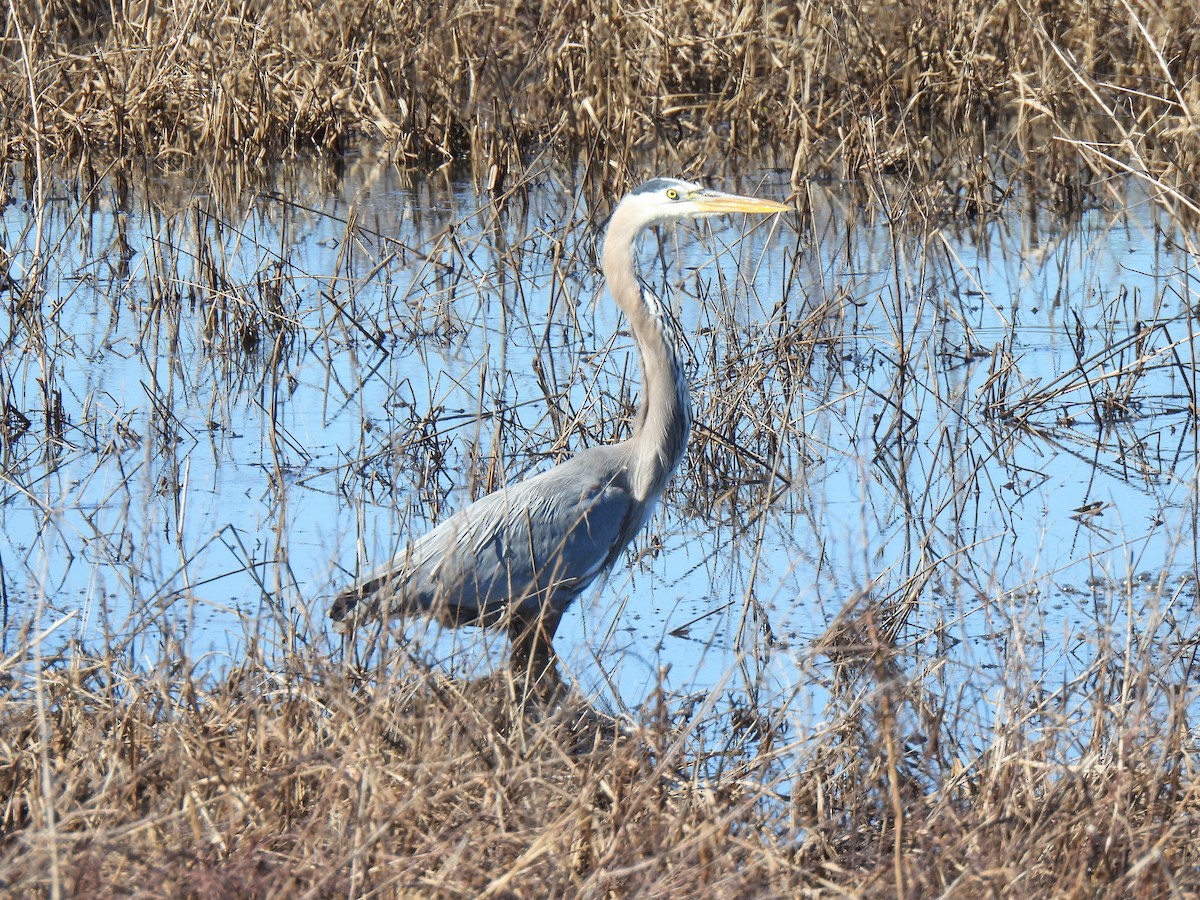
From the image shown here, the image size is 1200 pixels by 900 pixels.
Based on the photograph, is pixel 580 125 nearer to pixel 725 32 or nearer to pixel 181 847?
pixel 725 32

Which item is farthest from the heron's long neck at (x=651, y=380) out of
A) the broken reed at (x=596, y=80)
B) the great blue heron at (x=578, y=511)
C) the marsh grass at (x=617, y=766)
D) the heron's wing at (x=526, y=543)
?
the broken reed at (x=596, y=80)

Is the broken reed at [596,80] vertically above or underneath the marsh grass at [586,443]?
above

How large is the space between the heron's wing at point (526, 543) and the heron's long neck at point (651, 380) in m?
0.13

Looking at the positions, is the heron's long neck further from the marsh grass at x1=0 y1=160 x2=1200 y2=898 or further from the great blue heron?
the marsh grass at x1=0 y1=160 x2=1200 y2=898

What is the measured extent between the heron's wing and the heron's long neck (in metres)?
0.13

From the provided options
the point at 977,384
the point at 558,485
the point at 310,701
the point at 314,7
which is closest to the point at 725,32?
the point at 314,7

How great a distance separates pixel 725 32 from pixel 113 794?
8.41 m

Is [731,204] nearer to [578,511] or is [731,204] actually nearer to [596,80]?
[578,511]

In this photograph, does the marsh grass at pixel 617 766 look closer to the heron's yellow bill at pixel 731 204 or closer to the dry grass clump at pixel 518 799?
the dry grass clump at pixel 518 799

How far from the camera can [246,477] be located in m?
5.67

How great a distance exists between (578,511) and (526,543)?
0.56 feet

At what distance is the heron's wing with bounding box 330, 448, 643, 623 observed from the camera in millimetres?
4516

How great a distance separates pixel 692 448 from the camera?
5.73 m

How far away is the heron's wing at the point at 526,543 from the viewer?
4.52 m
